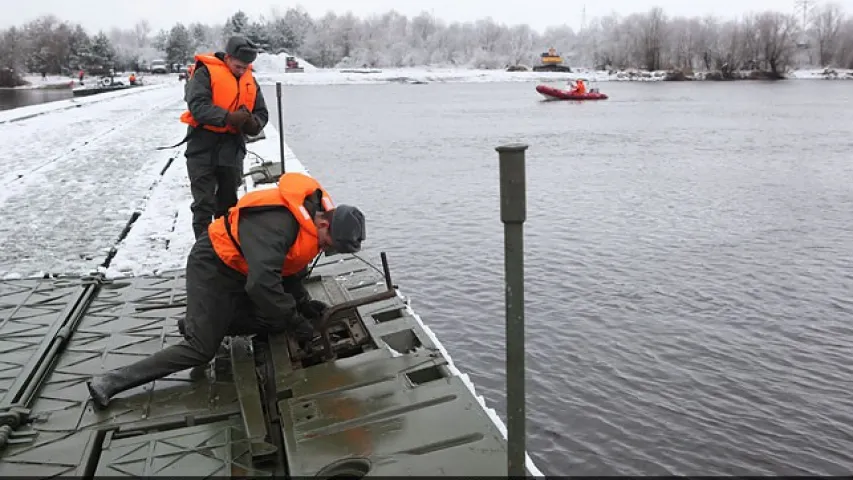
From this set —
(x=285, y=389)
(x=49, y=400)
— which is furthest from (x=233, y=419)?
(x=49, y=400)

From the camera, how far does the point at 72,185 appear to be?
1280 centimetres

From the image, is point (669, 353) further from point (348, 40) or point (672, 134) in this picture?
point (348, 40)

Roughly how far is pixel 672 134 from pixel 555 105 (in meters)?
17.7

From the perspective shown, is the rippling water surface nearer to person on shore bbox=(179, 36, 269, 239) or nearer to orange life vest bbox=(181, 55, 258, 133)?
person on shore bbox=(179, 36, 269, 239)

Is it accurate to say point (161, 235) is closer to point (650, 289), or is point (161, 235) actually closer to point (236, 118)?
point (236, 118)

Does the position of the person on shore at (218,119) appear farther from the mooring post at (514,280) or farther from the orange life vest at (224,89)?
the mooring post at (514,280)

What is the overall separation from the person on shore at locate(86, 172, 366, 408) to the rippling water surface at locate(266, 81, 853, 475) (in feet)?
8.28

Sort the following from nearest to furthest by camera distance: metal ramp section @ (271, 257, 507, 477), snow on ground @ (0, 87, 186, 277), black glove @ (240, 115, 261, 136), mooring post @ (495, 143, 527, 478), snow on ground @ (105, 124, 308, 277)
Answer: mooring post @ (495, 143, 527, 478) → metal ramp section @ (271, 257, 507, 477) → black glove @ (240, 115, 261, 136) → snow on ground @ (105, 124, 308, 277) → snow on ground @ (0, 87, 186, 277)

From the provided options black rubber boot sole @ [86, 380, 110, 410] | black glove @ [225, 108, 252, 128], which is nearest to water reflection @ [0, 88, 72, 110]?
black glove @ [225, 108, 252, 128]

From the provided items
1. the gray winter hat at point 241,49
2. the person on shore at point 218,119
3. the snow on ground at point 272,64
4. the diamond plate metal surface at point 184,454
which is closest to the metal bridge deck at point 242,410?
the diamond plate metal surface at point 184,454

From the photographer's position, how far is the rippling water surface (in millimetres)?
6586

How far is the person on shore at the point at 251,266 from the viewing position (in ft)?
15.6

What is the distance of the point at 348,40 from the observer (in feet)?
474

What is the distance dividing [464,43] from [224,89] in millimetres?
150201
